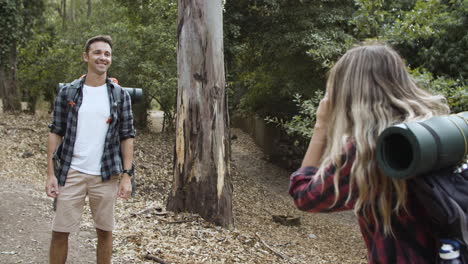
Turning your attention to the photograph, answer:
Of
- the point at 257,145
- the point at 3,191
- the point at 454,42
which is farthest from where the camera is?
the point at 257,145

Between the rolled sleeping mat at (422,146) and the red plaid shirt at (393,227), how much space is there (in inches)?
4.7

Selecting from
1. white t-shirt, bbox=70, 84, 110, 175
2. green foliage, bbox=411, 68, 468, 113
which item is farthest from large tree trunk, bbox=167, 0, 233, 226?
white t-shirt, bbox=70, 84, 110, 175

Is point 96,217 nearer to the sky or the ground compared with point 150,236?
nearer to the sky

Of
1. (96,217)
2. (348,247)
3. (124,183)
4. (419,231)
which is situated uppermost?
(419,231)

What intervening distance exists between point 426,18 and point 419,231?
24.6 feet

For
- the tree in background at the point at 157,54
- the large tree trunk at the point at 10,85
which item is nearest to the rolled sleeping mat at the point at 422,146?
the tree in background at the point at 157,54

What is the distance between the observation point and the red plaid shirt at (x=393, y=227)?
64.7 inches

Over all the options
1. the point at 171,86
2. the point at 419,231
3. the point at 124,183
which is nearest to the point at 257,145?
the point at 171,86

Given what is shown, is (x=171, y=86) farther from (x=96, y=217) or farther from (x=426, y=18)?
(x=96, y=217)

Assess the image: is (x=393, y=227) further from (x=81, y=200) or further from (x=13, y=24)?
(x=13, y=24)

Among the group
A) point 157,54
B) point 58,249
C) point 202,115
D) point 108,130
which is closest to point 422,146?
point 108,130

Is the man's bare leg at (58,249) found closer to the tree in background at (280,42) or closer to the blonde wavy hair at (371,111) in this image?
the blonde wavy hair at (371,111)

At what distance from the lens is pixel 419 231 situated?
1.65 meters

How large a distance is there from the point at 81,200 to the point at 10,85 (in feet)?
43.8
